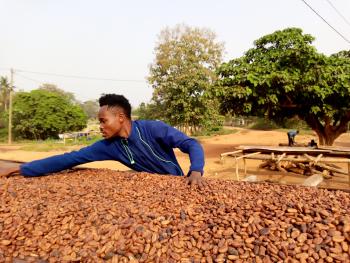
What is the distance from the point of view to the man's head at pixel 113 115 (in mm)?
2709

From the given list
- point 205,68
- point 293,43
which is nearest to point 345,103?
point 293,43

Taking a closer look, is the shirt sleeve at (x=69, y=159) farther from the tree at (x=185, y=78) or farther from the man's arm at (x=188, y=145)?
the tree at (x=185, y=78)

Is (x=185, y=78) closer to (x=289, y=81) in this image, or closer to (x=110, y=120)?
(x=289, y=81)

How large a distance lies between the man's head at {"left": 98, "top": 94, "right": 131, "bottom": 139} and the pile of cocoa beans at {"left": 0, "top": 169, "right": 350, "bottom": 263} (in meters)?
0.65

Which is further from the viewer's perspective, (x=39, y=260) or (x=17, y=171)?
(x=17, y=171)

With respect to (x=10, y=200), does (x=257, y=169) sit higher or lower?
lower

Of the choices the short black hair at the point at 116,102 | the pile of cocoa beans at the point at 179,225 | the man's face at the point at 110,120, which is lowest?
the pile of cocoa beans at the point at 179,225

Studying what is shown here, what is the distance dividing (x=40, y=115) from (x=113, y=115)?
25434 mm

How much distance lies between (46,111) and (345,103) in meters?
22.9

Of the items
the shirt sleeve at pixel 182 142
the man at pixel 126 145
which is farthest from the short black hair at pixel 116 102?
the shirt sleeve at pixel 182 142

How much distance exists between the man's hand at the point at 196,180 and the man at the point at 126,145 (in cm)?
29

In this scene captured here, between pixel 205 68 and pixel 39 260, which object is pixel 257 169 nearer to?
pixel 39 260

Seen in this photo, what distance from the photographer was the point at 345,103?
30.8 feet

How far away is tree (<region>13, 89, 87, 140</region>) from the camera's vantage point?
25859mm
